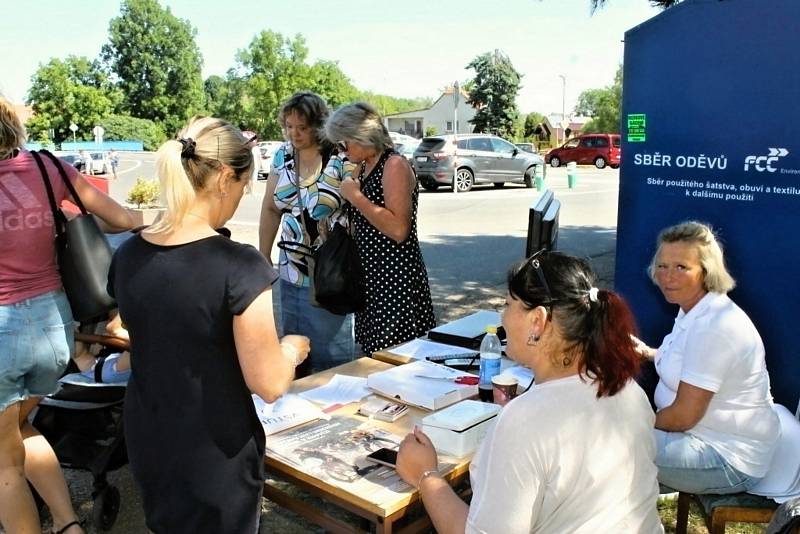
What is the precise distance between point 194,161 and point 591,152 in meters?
27.8

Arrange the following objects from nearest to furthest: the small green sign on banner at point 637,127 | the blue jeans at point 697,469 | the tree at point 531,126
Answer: the blue jeans at point 697,469 < the small green sign on banner at point 637,127 < the tree at point 531,126

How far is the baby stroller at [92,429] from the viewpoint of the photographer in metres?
2.73

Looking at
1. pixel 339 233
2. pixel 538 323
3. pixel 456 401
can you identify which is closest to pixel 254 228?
pixel 339 233

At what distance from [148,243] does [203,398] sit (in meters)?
0.38

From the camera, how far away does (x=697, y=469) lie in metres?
2.28

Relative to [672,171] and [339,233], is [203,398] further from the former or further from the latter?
[672,171]

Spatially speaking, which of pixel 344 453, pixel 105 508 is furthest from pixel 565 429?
pixel 105 508

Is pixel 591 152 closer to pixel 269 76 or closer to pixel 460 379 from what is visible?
pixel 460 379

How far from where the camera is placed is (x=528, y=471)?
131cm

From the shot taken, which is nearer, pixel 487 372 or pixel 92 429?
pixel 487 372

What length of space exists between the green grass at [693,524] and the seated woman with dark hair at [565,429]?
5.24ft

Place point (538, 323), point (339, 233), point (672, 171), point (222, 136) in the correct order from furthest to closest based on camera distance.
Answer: point (672, 171)
point (339, 233)
point (222, 136)
point (538, 323)

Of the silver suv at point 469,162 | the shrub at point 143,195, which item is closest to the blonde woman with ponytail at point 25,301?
the shrub at point 143,195

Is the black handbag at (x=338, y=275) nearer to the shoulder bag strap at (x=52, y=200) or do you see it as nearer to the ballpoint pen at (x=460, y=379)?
the ballpoint pen at (x=460, y=379)
